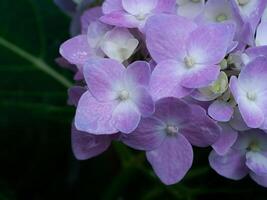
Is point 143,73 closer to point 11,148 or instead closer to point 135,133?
point 135,133

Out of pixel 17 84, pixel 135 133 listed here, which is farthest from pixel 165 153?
pixel 17 84

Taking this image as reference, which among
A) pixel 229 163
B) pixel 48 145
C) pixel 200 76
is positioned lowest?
pixel 48 145

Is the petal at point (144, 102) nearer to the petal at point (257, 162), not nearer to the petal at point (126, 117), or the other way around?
the petal at point (126, 117)

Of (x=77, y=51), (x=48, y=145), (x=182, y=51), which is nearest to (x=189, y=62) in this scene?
(x=182, y=51)

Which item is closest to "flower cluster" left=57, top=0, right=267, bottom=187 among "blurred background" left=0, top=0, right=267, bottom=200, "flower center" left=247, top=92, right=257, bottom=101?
"flower center" left=247, top=92, right=257, bottom=101

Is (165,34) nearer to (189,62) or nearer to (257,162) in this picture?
(189,62)

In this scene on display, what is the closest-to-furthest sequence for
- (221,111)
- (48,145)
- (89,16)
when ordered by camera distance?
(221,111)
(89,16)
(48,145)
